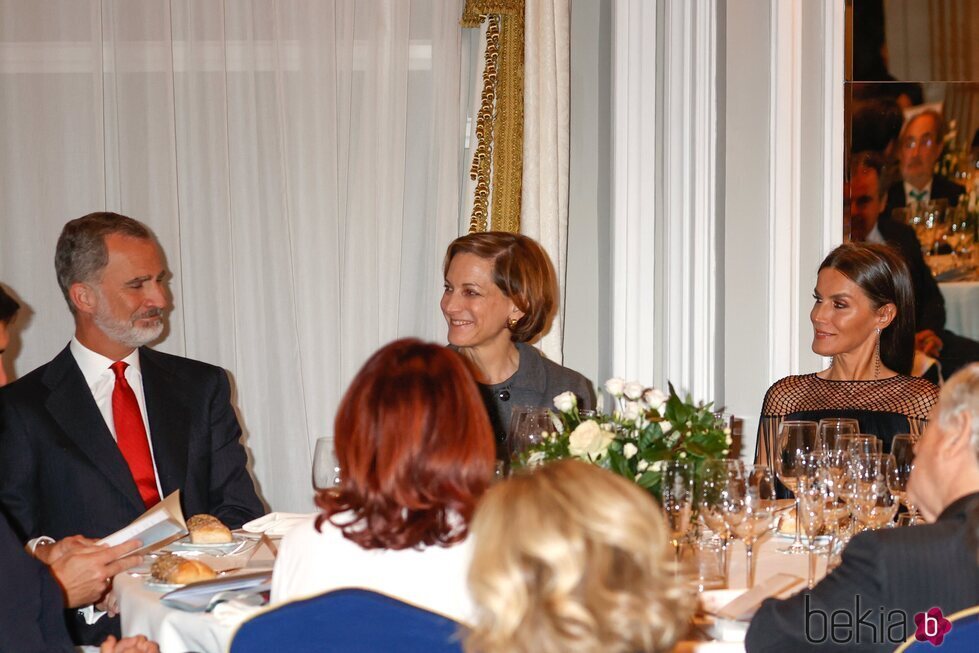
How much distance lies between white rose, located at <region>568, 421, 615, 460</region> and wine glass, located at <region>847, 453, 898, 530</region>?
1.78ft

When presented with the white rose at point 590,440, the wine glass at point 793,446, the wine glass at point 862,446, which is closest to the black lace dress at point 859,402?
the wine glass at point 793,446

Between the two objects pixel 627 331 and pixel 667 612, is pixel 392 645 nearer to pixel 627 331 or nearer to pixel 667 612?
pixel 667 612

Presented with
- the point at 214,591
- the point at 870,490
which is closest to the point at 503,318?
the point at 870,490

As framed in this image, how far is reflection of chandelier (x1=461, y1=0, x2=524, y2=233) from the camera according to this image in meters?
4.59

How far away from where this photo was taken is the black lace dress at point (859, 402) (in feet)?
12.0

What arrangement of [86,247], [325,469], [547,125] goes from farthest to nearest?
[547,125] → [86,247] → [325,469]

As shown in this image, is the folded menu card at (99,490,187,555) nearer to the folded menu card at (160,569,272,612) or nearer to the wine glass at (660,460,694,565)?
the folded menu card at (160,569,272,612)

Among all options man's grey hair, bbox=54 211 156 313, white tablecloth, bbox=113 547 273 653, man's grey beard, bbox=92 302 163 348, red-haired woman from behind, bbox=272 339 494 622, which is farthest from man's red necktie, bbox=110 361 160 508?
red-haired woman from behind, bbox=272 339 494 622

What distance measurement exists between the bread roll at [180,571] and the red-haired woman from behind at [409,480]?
26.2 inches

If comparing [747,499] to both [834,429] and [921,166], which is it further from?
[921,166]

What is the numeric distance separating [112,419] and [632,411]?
176cm

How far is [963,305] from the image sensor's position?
4680 millimetres

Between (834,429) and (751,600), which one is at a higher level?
(834,429)

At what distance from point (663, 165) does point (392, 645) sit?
333 cm
